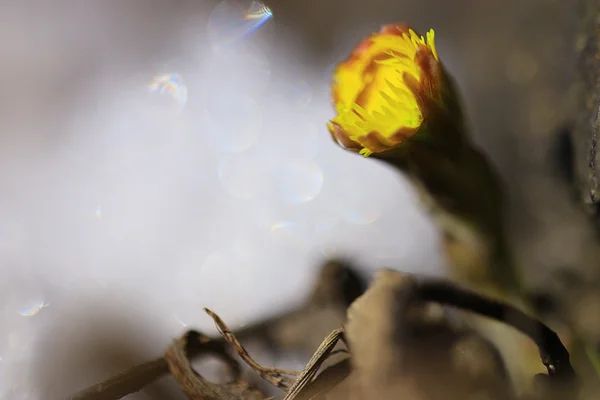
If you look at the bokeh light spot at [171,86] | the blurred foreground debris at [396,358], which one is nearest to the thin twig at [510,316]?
the blurred foreground debris at [396,358]

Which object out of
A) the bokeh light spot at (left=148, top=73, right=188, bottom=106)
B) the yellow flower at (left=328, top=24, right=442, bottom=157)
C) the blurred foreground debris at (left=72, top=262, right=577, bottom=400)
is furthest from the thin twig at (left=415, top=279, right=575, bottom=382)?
the bokeh light spot at (left=148, top=73, right=188, bottom=106)

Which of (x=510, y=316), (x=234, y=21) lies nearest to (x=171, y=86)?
(x=234, y=21)

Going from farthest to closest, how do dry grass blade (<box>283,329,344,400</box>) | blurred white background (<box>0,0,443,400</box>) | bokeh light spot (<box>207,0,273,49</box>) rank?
bokeh light spot (<box>207,0,273,49</box>) < blurred white background (<box>0,0,443,400</box>) < dry grass blade (<box>283,329,344,400</box>)

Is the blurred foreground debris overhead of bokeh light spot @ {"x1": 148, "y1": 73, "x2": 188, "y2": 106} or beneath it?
beneath

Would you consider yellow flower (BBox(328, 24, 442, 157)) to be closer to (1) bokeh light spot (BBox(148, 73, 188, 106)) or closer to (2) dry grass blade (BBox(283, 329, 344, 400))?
(2) dry grass blade (BBox(283, 329, 344, 400))

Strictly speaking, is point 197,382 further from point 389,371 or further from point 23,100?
point 23,100

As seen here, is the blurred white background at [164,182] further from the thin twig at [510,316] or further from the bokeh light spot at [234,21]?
the thin twig at [510,316]

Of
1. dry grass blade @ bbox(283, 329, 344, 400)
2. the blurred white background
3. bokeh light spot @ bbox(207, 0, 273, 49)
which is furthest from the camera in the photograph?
bokeh light spot @ bbox(207, 0, 273, 49)

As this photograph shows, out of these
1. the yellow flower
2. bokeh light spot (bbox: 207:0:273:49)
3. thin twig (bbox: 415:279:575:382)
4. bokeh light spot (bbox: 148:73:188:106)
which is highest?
bokeh light spot (bbox: 207:0:273:49)

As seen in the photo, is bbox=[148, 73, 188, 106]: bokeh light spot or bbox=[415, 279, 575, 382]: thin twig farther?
bbox=[148, 73, 188, 106]: bokeh light spot
